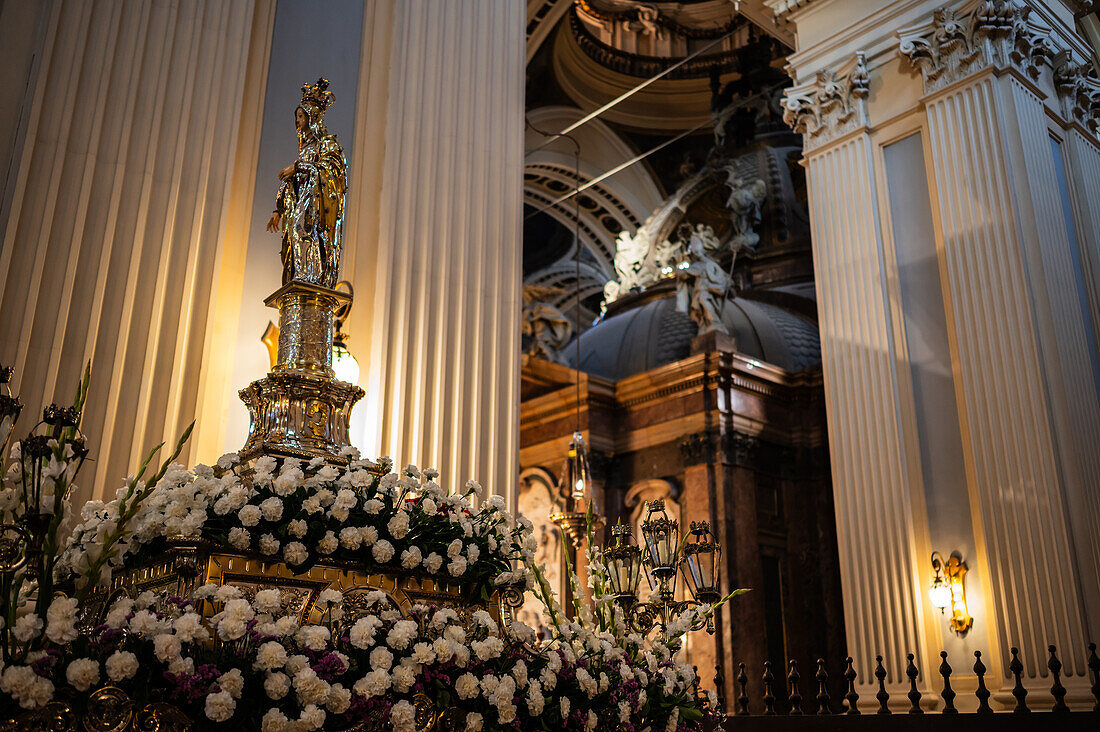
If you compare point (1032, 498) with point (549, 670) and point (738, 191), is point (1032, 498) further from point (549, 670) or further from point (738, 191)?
point (738, 191)

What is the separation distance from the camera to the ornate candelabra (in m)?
3.39

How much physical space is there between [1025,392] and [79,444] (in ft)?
23.3

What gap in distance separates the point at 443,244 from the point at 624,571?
2.48 metres

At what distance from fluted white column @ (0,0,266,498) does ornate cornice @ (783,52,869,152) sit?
667 centimetres

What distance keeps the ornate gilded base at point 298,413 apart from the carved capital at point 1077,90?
8.24 meters

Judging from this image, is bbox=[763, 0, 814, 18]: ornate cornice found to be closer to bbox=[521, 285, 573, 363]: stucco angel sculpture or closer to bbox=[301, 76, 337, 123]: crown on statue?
bbox=[521, 285, 573, 363]: stucco angel sculpture

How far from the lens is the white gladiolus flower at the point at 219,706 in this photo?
192cm

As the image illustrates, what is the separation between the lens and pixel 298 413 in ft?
10.3

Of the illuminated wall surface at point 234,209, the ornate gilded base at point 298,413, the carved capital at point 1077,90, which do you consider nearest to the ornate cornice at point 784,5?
the carved capital at point 1077,90

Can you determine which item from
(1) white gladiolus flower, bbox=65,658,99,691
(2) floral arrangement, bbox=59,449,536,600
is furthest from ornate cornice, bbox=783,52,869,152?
(1) white gladiolus flower, bbox=65,658,99,691

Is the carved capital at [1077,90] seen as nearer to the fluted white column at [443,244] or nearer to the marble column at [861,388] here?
the marble column at [861,388]

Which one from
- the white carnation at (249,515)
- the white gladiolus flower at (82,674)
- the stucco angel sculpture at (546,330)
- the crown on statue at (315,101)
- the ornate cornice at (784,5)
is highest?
the ornate cornice at (784,5)

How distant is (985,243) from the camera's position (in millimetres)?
7883

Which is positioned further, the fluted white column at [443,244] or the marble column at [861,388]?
the marble column at [861,388]
